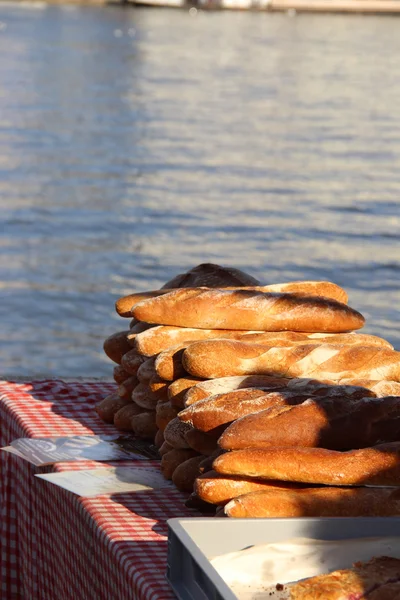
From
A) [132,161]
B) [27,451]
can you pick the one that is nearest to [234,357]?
[27,451]

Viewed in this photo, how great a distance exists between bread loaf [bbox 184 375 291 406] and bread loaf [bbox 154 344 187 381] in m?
0.08

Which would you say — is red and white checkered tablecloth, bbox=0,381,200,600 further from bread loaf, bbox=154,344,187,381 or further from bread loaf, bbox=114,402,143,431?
bread loaf, bbox=154,344,187,381

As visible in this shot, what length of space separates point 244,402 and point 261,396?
0.14ft

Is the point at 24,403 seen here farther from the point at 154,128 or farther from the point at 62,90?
the point at 62,90

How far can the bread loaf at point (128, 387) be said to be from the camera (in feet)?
9.95

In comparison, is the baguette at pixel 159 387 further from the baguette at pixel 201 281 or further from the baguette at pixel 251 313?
the baguette at pixel 201 281

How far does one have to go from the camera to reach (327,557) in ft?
A: 6.49

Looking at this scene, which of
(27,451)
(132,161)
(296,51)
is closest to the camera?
(27,451)

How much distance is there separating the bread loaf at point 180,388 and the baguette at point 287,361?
0.08 feet

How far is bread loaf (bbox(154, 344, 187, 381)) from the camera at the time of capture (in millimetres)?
2701

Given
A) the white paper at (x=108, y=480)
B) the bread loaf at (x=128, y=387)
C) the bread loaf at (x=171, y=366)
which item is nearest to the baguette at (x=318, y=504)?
the white paper at (x=108, y=480)

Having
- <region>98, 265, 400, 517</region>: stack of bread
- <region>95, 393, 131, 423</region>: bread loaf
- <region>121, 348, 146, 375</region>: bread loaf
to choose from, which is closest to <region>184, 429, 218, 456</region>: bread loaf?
<region>98, 265, 400, 517</region>: stack of bread

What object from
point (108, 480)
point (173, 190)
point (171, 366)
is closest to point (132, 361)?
point (171, 366)

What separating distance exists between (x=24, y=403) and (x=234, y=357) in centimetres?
86
